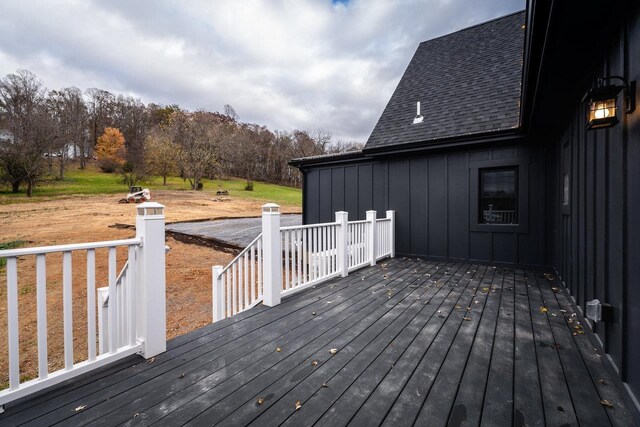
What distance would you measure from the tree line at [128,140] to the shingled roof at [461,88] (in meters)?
22.6

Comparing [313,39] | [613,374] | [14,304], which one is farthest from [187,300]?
[313,39]

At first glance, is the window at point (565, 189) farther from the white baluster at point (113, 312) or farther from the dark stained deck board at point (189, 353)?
the white baluster at point (113, 312)

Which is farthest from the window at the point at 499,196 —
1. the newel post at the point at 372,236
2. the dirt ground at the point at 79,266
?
the dirt ground at the point at 79,266

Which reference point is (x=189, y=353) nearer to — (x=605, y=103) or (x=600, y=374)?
(x=600, y=374)

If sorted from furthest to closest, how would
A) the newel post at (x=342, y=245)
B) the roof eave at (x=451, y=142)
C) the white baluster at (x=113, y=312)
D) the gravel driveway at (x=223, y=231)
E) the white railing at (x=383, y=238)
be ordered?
the gravel driveway at (x=223, y=231), the white railing at (x=383, y=238), the roof eave at (x=451, y=142), the newel post at (x=342, y=245), the white baluster at (x=113, y=312)

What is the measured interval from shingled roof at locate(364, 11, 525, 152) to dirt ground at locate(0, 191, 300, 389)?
210 inches

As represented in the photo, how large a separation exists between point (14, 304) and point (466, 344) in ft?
10.2

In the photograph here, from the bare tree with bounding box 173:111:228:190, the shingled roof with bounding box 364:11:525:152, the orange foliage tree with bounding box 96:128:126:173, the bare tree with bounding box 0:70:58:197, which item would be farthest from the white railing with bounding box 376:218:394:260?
the orange foliage tree with bounding box 96:128:126:173

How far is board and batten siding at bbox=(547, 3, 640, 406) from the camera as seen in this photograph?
1657 mm

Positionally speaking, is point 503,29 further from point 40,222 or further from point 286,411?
point 40,222

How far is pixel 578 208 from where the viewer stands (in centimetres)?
309

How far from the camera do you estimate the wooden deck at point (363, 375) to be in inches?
60.9

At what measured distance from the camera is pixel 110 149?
104 feet

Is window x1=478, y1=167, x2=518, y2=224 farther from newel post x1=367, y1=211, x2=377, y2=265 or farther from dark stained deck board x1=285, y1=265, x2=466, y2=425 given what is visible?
dark stained deck board x1=285, y1=265, x2=466, y2=425
